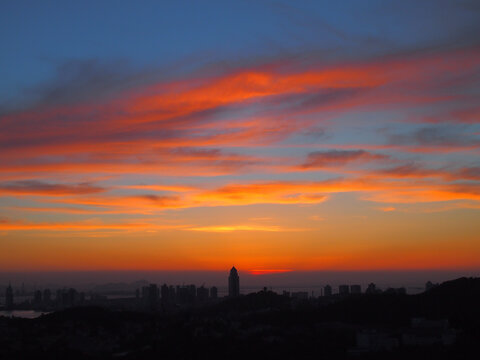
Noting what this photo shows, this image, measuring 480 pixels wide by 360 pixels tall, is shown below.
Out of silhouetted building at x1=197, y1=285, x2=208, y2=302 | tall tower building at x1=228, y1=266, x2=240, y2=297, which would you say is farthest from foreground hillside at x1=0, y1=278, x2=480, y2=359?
silhouetted building at x1=197, y1=285, x2=208, y2=302

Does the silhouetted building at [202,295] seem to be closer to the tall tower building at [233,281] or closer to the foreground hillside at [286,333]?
the tall tower building at [233,281]

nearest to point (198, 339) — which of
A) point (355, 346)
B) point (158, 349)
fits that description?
point (158, 349)

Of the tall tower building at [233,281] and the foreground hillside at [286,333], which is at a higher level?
the tall tower building at [233,281]

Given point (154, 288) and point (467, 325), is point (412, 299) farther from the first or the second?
point (154, 288)

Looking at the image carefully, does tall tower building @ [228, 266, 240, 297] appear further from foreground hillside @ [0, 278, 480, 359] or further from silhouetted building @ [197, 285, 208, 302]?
foreground hillside @ [0, 278, 480, 359]

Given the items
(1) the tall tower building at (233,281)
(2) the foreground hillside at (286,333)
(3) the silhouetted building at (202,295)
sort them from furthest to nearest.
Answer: (3) the silhouetted building at (202,295) → (1) the tall tower building at (233,281) → (2) the foreground hillside at (286,333)

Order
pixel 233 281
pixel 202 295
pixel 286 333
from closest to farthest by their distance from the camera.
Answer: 1. pixel 286 333
2. pixel 233 281
3. pixel 202 295

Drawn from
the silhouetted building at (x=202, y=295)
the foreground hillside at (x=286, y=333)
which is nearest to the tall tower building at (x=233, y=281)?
the silhouetted building at (x=202, y=295)

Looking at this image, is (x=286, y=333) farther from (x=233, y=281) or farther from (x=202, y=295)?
(x=202, y=295)

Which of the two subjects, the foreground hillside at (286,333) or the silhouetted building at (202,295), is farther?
the silhouetted building at (202,295)

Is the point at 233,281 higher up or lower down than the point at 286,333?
higher up

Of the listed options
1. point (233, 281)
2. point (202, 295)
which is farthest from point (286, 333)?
point (202, 295)
